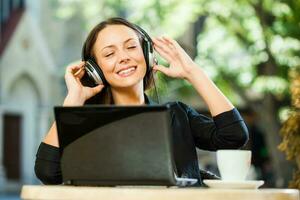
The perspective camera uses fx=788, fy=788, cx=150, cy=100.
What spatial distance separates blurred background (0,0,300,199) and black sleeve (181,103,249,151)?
0.27m

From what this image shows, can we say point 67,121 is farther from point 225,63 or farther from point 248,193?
point 225,63

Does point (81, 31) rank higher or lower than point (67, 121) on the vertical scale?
higher

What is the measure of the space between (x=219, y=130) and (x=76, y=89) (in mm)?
400

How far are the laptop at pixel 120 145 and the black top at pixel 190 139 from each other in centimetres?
38

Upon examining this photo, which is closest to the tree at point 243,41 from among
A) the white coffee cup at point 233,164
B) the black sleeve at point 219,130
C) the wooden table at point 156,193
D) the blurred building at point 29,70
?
the blurred building at point 29,70

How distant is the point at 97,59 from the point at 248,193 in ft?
2.68

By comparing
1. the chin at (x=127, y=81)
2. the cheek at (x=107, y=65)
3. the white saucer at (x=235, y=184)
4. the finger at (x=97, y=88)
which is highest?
the cheek at (x=107, y=65)

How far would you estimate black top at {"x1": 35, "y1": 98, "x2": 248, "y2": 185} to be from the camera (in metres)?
2.04

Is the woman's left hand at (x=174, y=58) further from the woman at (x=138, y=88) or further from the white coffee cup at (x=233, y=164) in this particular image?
the white coffee cup at (x=233, y=164)

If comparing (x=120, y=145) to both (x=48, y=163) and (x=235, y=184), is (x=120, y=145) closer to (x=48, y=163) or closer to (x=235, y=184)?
(x=235, y=184)

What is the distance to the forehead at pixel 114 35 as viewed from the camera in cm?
212

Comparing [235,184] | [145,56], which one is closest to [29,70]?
[145,56]

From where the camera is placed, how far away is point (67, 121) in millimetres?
1669

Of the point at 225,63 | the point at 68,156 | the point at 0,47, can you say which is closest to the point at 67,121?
the point at 68,156
